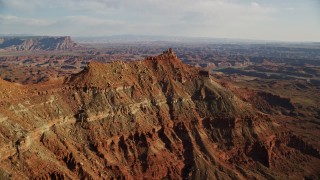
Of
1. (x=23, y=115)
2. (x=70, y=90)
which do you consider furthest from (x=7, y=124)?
(x=70, y=90)

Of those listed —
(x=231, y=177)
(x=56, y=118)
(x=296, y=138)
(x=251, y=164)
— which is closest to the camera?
(x=56, y=118)

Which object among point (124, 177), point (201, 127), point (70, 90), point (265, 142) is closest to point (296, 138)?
point (265, 142)

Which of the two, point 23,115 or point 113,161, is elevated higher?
point 23,115

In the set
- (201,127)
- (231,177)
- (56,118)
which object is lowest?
(231,177)

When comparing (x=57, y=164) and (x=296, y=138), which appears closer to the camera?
(x=57, y=164)

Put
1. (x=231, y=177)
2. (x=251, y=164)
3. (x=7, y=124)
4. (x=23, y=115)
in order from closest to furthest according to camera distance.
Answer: (x=7, y=124)
(x=23, y=115)
(x=231, y=177)
(x=251, y=164)

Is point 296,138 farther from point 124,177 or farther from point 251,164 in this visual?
point 124,177
